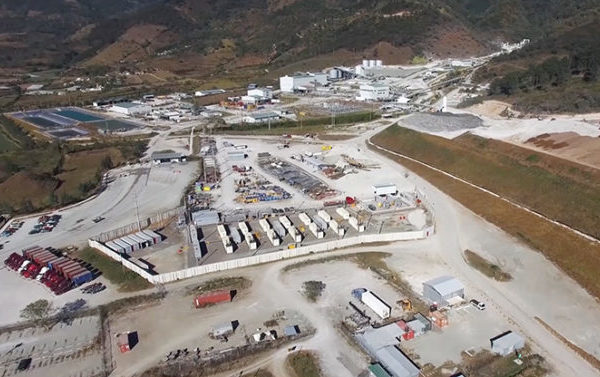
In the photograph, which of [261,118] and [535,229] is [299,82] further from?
[535,229]

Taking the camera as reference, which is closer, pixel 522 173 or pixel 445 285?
pixel 445 285

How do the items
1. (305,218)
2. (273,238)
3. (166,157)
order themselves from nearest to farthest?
(273,238)
(305,218)
(166,157)

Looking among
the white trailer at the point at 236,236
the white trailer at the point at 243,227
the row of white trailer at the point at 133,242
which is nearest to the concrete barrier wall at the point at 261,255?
the row of white trailer at the point at 133,242

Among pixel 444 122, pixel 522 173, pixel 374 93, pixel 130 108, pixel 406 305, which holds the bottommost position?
pixel 406 305

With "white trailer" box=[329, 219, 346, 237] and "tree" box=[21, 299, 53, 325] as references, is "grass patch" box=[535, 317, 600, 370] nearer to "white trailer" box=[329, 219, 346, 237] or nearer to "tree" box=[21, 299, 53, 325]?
"white trailer" box=[329, 219, 346, 237]

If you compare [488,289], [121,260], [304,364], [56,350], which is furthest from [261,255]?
[488,289]
